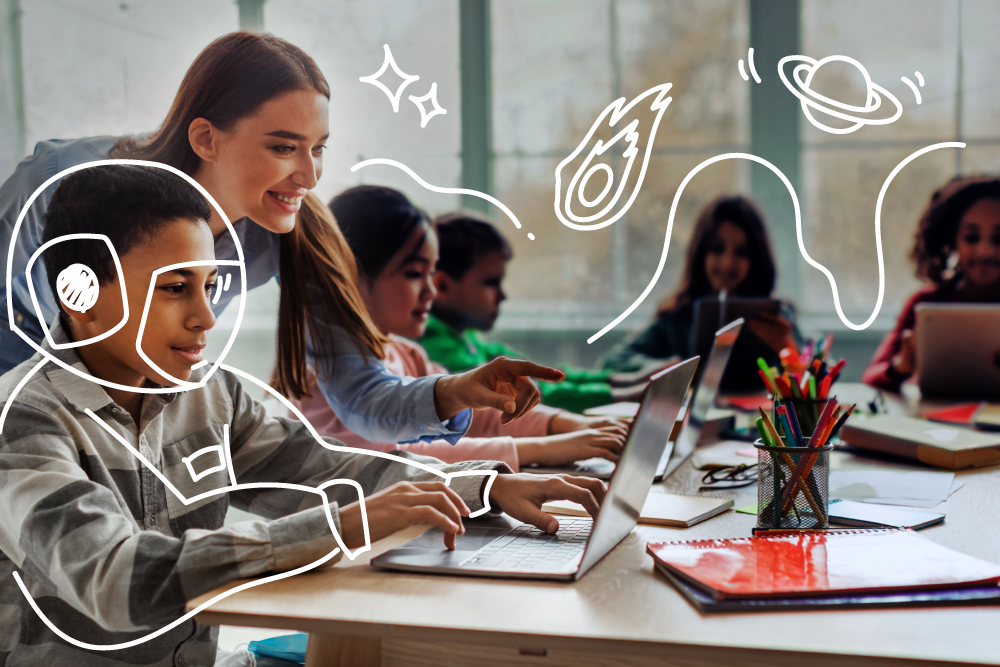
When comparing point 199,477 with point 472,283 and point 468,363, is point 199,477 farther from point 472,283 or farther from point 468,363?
point 472,283

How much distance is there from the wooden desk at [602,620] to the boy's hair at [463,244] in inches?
57.4

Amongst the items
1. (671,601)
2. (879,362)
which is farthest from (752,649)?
(879,362)

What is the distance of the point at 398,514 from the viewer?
2.44ft

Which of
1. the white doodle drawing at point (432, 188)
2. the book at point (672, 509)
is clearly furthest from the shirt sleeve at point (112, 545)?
the white doodle drawing at point (432, 188)

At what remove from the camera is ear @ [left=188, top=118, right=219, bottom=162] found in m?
0.99

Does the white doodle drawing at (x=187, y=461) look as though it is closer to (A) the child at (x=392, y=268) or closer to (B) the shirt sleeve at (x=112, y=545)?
(B) the shirt sleeve at (x=112, y=545)

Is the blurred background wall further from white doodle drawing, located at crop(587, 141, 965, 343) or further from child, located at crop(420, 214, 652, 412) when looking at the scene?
child, located at crop(420, 214, 652, 412)

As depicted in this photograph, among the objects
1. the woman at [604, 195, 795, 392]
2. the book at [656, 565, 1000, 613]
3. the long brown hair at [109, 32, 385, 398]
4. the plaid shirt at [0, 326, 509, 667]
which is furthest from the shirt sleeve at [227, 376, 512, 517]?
the woman at [604, 195, 795, 392]

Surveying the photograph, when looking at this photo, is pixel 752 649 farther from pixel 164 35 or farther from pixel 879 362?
pixel 879 362

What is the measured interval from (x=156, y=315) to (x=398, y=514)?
32 cm

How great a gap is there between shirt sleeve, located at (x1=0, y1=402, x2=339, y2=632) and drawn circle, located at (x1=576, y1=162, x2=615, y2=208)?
274 centimetres

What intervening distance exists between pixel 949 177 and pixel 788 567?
282 centimetres

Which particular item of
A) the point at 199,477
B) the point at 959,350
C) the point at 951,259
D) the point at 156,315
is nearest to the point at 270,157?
the point at 156,315

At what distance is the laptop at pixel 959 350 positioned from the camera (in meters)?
1.79
